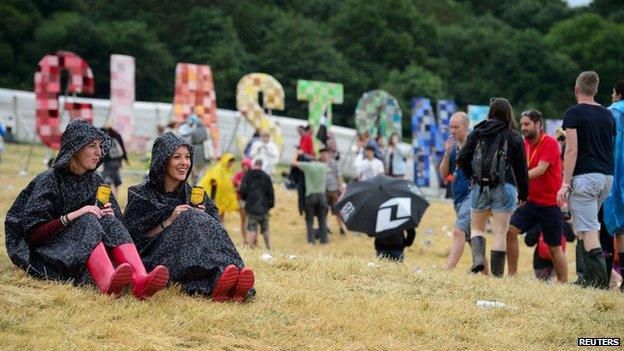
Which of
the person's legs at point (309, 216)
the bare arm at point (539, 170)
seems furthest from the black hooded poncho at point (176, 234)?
the person's legs at point (309, 216)

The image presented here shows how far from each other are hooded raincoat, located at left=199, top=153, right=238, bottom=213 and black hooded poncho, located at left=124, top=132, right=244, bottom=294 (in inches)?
367

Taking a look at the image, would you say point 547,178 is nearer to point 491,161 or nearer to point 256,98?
point 491,161

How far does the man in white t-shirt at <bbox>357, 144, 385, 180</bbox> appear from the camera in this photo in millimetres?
18875

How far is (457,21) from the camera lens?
61.2 meters

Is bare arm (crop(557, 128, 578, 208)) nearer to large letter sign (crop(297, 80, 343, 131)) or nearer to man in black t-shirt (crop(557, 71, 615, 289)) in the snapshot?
man in black t-shirt (crop(557, 71, 615, 289))

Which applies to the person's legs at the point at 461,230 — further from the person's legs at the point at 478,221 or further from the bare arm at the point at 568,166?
the bare arm at the point at 568,166

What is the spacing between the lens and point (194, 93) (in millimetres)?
25766

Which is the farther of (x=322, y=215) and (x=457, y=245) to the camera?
(x=322, y=215)

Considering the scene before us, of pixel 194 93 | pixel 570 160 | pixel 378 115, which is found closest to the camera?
pixel 570 160

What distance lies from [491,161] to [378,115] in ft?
57.9

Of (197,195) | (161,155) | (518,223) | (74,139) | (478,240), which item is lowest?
(478,240)

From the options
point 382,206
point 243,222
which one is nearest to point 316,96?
point 243,222

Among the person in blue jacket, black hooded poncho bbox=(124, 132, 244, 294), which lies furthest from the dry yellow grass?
the person in blue jacket

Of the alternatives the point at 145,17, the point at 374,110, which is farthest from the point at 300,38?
the point at 374,110
